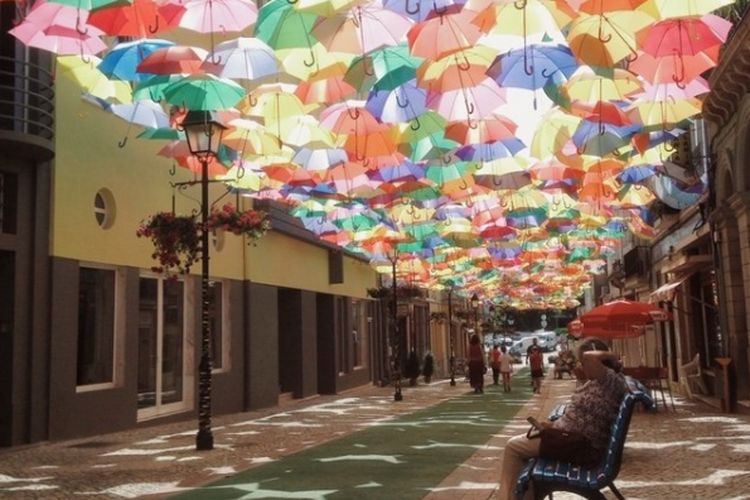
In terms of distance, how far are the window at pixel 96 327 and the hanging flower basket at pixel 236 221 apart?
2972mm

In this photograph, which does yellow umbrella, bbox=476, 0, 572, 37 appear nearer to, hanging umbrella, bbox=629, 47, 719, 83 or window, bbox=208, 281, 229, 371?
hanging umbrella, bbox=629, 47, 719, 83

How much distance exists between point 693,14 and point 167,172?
11.7m

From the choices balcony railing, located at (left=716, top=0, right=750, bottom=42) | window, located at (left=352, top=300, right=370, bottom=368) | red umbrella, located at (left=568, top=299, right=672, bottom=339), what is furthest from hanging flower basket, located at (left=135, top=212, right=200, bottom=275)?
window, located at (left=352, top=300, right=370, bottom=368)

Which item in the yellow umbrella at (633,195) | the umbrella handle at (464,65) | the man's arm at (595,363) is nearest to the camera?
the man's arm at (595,363)

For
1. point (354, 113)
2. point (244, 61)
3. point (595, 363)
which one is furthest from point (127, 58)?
point (595, 363)

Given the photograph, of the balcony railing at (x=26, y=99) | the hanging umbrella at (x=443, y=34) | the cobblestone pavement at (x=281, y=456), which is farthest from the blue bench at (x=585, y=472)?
the balcony railing at (x=26, y=99)

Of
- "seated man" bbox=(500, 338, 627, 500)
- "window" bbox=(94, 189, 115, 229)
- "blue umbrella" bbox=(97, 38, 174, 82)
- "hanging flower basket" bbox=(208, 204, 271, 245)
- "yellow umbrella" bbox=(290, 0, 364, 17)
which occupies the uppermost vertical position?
"blue umbrella" bbox=(97, 38, 174, 82)

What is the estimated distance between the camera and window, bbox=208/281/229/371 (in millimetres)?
18141

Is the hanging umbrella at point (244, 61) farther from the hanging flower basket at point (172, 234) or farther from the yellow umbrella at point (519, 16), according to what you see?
the hanging flower basket at point (172, 234)

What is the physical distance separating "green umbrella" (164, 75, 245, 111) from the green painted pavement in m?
4.24

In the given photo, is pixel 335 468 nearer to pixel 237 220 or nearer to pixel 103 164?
pixel 237 220

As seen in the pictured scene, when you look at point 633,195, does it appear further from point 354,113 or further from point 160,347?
point 160,347

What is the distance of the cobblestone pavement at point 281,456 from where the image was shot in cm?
816

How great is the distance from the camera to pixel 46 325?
1236 centimetres
